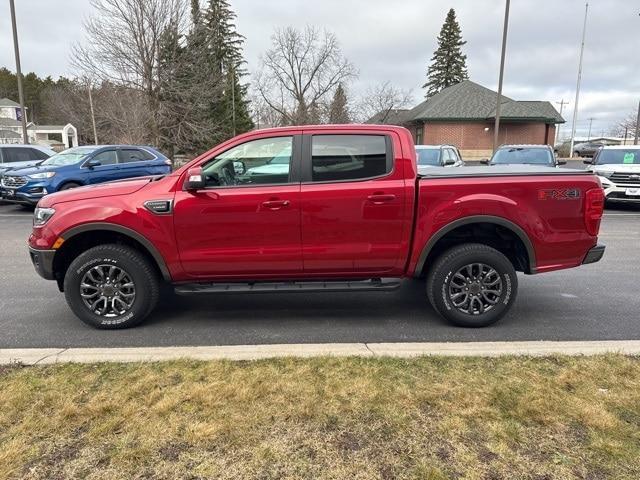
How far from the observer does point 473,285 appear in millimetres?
4371

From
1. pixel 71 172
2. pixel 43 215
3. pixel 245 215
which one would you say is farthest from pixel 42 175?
pixel 245 215

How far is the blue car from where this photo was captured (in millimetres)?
11578

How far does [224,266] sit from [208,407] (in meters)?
1.65

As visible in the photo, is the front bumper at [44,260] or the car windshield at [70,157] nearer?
the front bumper at [44,260]

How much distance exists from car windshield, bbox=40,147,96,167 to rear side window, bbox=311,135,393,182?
33.0 ft

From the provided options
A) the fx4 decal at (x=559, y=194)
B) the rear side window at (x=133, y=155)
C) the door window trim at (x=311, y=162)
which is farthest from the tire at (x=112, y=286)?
the rear side window at (x=133, y=155)

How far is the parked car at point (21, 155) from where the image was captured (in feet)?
45.5

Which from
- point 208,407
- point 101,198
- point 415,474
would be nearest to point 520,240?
point 415,474

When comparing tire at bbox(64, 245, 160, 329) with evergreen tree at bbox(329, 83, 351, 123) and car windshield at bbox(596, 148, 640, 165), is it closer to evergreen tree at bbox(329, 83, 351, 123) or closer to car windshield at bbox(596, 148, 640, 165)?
car windshield at bbox(596, 148, 640, 165)

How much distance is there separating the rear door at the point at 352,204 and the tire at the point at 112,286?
60.1 inches

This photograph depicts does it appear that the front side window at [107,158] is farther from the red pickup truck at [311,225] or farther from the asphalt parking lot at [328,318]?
the red pickup truck at [311,225]

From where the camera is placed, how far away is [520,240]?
173 inches

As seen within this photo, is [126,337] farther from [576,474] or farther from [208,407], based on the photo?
[576,474]

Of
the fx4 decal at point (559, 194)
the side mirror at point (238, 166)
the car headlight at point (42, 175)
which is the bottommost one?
the car headlight at point (42, 175)
